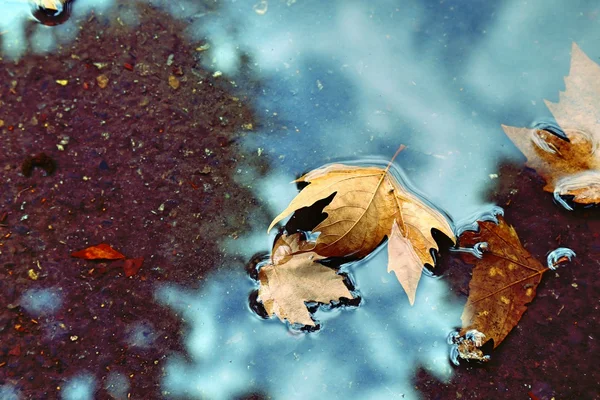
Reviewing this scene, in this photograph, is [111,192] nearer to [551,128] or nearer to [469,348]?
[469,348]

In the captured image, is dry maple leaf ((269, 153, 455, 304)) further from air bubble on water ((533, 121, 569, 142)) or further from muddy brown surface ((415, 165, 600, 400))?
air bubble on water ((533, 121, 569, 142))

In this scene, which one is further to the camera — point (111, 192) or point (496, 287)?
point (111, 192)

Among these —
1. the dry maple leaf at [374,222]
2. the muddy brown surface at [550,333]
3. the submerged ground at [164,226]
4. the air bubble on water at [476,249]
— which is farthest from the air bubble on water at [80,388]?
the air bubble on water at [476,249]

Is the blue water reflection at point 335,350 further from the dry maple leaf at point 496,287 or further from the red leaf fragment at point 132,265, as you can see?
the red leaf fragment at point 132,265

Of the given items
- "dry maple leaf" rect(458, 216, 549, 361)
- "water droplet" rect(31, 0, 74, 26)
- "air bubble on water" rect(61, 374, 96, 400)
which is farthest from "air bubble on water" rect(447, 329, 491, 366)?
"water droplet" rect(31, 0, 74, 26)

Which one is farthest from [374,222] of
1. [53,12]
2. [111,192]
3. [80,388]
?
[53,12]

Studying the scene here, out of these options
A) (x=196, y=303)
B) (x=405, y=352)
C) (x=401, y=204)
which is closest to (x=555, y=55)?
(x=401, y=204)
